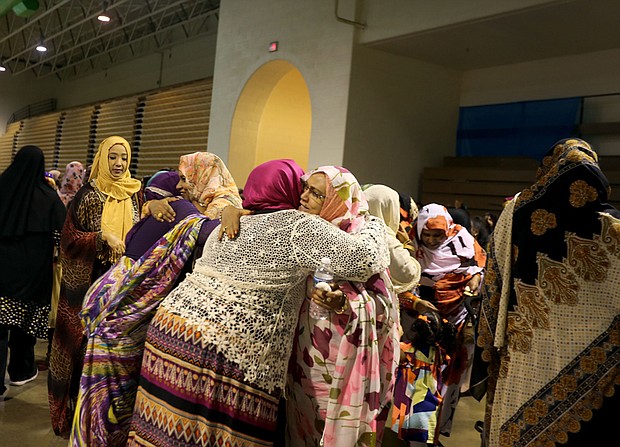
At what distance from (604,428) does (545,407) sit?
0.60 feet

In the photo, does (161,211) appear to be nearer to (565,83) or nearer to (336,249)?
(336,249)

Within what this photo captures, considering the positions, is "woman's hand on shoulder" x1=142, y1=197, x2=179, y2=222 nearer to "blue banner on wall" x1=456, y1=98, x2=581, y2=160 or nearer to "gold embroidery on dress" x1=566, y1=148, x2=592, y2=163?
"gold embroidery on dress" x1=566, y1=148, x2=592, y2=163

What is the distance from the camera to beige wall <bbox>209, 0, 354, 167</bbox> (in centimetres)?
706

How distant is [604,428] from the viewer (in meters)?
1.95

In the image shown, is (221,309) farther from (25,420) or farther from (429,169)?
(429,169)

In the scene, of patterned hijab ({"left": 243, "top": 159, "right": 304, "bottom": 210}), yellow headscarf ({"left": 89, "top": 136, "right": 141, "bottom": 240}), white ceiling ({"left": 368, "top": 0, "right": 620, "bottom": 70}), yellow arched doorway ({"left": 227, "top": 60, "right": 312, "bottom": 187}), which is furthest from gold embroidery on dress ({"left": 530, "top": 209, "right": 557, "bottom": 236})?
yellow arched doorway ({"left": 227, "top": 60, "right": 312, "bottom": 187})

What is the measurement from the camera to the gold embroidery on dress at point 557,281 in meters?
2.01

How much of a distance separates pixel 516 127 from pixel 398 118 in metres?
1.43

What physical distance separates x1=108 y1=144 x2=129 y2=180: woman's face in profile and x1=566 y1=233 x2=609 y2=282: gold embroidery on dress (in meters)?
2.66

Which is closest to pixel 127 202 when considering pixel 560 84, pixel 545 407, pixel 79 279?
pixel 79 279

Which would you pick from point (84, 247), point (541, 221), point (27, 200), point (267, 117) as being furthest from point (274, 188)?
point (267, 117)

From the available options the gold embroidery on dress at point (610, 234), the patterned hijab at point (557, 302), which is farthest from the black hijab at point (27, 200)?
the gold embroidery on dress at point (610, 234)

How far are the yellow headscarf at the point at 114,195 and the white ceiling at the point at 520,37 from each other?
390 cm

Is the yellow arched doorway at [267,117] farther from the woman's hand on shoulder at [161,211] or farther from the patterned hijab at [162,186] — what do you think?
the woman's hand on shoulder at [161,211]
